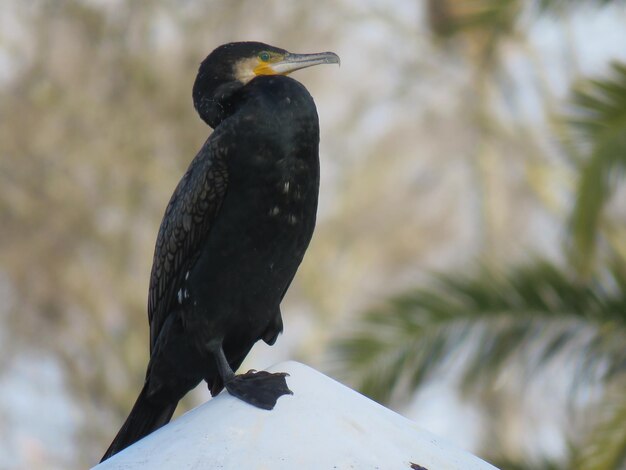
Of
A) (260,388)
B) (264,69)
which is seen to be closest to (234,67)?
(264,69)

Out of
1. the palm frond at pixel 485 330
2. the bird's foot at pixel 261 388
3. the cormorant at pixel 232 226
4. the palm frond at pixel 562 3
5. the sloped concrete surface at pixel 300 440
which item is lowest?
the sloped concrete surface at pixel 300 440

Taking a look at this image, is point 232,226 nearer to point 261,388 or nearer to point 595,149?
point 261,388

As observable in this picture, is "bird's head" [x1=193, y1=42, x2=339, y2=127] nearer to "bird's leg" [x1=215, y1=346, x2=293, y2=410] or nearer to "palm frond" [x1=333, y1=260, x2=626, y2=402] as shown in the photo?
"bird's leg" [x1=215, y1=346, x2=293, y2=410]

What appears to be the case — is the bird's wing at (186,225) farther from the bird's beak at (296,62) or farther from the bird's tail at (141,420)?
the bird's beak at (296,62)

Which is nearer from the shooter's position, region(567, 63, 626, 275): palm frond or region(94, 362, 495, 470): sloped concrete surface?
region(94, 362, 495, 470): sloped concrete surface

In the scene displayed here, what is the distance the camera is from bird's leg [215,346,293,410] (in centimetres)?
385

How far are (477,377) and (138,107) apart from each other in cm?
1153

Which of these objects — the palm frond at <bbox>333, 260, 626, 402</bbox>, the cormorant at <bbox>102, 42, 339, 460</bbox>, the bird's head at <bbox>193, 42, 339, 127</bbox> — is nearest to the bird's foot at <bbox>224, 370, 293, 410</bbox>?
the cormorant at <bbox>102, 42, 339, 460</bbox>

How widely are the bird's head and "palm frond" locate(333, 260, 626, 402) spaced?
4.19m

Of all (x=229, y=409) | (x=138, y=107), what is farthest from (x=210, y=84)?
(x=138, y=107)

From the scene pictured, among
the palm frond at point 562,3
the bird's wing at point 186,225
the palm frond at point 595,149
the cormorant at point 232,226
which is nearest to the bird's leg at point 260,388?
the cormorant at point 232,226

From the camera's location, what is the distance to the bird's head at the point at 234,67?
4.60 metres

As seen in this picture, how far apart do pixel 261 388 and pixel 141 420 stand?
0.97m

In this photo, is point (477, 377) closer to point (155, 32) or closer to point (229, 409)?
point (229, 409)
